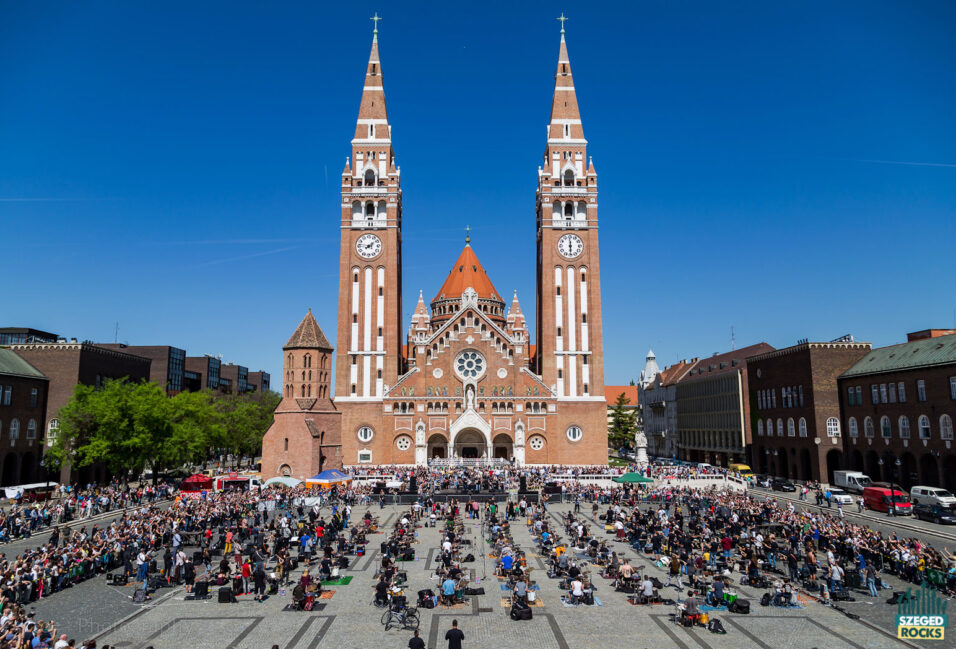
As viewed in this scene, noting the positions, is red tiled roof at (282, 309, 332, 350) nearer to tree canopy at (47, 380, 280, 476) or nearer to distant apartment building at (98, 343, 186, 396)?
tree canopy at (47, 380, 280, 476)

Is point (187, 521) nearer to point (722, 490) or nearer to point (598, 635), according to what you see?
point (598, 635)

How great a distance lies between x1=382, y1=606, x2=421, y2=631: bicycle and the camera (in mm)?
17672

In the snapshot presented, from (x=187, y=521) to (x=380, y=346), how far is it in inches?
1517

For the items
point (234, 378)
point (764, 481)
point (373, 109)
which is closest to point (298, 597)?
point (764, 481)

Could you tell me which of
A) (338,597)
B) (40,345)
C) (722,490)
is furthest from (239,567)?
(40,345)

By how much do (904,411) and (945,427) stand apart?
404 cm

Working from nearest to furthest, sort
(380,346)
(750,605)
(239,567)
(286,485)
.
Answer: (750,605)
(239,567)
(286,485)
(380,346)

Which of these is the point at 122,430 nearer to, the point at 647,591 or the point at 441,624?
the point at 441,624

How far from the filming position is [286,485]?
144 feet

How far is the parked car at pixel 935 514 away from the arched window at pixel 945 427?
954 centimetres

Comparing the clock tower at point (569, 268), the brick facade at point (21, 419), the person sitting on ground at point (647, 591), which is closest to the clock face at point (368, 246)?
the clock tower at point (569, 268)

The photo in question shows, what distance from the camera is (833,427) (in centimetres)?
5450

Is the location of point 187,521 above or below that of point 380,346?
below

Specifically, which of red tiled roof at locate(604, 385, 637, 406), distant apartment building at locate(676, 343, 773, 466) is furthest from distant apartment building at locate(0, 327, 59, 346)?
red tiled roof at locate(604, 385, 637, 406)
